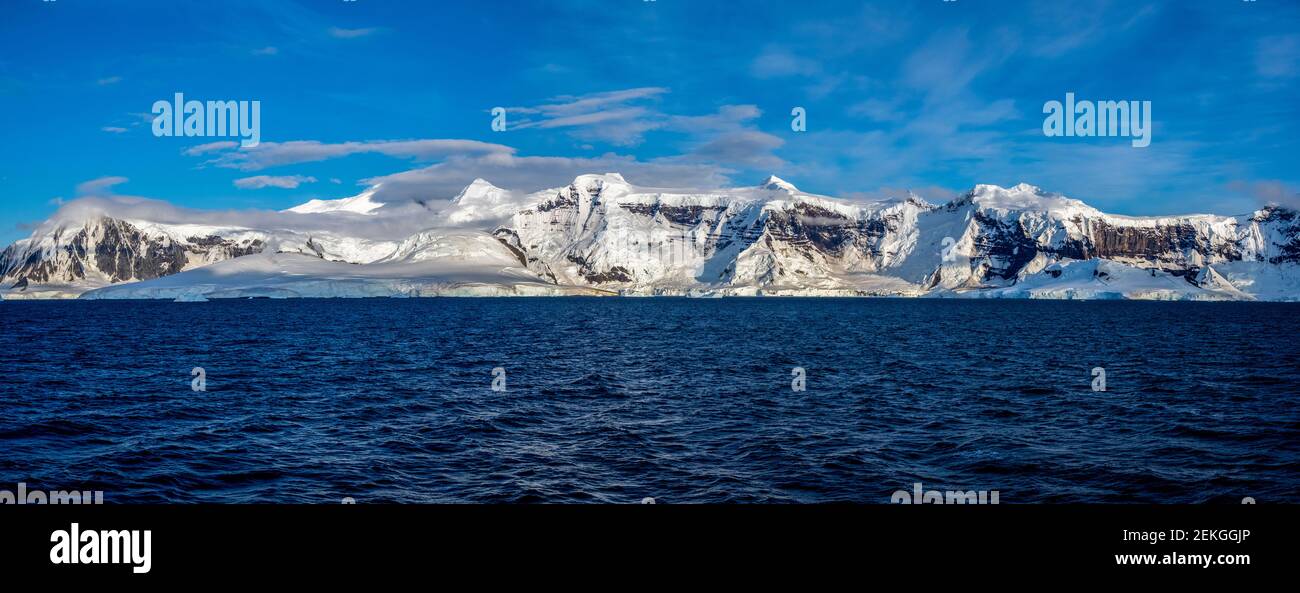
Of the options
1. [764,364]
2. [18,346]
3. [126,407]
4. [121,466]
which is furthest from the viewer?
[18,346]

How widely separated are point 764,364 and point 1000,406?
961 inches

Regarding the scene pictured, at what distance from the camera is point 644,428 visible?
3578cm

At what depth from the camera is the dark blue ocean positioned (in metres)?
26.3

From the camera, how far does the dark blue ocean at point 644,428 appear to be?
26.3m
